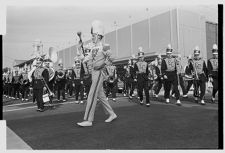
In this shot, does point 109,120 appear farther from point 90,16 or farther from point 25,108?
point 25,108

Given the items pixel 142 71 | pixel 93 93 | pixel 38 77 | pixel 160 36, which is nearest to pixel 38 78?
pixel 38 77

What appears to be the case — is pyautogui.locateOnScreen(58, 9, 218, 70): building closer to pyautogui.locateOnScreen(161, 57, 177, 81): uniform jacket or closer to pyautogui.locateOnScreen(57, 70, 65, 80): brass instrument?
pyautogui.locateOnScreen(161, 57, 177, 81): uniform jacket

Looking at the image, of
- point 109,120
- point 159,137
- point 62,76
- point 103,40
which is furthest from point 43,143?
point 62,76

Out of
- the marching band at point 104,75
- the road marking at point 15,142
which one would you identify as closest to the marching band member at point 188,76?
the marching band at point 104,75

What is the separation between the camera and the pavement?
418cm

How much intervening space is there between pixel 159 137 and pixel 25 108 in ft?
14.0

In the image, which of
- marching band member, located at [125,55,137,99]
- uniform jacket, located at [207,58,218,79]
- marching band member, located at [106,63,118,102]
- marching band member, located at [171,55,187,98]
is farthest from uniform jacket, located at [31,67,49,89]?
uniform jacket, located at [207,58,218,79]

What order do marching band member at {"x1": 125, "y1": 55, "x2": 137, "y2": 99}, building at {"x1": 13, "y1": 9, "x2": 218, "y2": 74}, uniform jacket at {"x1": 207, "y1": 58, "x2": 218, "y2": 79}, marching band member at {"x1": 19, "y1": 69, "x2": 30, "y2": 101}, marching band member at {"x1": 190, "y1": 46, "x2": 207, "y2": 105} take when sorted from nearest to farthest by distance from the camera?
1. building at {"x1": 13, "y1": 9, "x2": 218, "y2": 74}
2. uniform jacket at {"x1": 207, "y1": 58, "x2": 218, "y2": 79}
3. marching band member at {"x1": 125, "y1": 55, "x2": 137, "y2": 99}
4. marching band member at {"x1": 190, "y1": 46, "x2": 207, "y2": 105}
5. marching band member at {"x1": 19, "y1": 69, "x2": 30, "y2": 101}

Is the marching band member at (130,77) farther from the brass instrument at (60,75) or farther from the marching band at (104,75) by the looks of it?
the brass instrument at (60,75)

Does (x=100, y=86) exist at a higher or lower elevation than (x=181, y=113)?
higher

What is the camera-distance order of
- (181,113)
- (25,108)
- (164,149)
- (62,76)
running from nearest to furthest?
1. (164,149)
2. (181,113)
3. (25,108)
4. (62,76)

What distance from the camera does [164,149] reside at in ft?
13.3

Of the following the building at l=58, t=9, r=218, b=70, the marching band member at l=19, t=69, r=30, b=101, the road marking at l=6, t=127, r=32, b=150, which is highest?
the building at l=58, t=9, r=218, b=70

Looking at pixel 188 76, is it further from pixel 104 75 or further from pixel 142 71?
pixel 104 75
